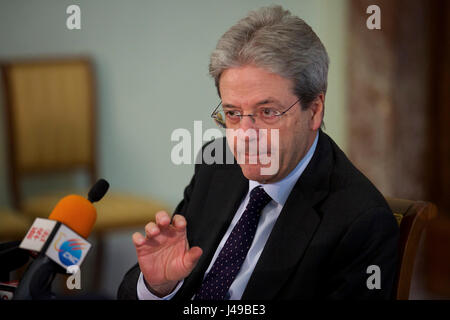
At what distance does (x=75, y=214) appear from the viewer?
1.02 meters

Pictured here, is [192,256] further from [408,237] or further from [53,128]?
[53,128]

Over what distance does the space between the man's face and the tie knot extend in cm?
2

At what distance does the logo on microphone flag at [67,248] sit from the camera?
94 centimetres

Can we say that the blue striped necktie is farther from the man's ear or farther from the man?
the man's ear

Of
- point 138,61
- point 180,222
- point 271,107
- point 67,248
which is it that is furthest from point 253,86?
point 138,61

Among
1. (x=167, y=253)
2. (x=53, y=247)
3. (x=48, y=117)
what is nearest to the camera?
(x=53, y=247)

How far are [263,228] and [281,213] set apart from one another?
0.05m

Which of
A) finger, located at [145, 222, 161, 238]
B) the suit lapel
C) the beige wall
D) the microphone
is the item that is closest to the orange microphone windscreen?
the microphone

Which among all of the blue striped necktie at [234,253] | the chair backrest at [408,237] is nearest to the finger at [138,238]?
the blue striped necktie at [234,253]

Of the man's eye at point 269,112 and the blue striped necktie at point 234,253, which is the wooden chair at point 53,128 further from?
the man's eye at point 269,112

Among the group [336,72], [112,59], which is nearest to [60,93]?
[112,59]

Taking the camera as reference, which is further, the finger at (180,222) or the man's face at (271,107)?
the man's face at (271,107)

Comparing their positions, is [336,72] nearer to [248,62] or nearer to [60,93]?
[60,93]
